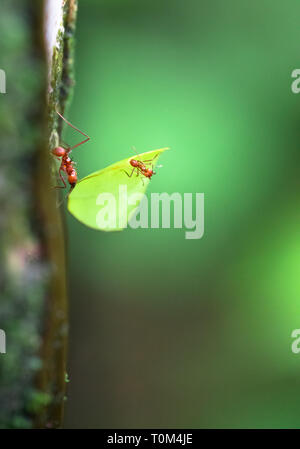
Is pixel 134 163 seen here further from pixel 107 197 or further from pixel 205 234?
pixel 205 234

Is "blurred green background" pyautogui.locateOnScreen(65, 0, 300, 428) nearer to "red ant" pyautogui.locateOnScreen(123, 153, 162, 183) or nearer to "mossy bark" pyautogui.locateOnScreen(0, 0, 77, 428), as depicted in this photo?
"red ant" pyautogui.locateOnScreen(123, 153, 162, 183)

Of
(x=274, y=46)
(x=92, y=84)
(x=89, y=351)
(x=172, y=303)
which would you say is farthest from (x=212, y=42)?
(x=89, y=351)

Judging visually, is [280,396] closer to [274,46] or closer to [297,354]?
[297,354]

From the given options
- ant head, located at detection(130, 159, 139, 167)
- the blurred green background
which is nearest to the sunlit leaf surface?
ant head, located at detection(130, 159, 139, 167)

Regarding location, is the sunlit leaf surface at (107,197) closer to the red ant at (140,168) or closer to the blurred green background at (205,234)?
the red ant at (140,168)

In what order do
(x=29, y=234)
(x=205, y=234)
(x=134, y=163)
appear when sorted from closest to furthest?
(x=29, y=234), (x=134, y=163), (x=205, y=234)

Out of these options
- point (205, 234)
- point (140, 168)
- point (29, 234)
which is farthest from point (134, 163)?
point (205, 234)
